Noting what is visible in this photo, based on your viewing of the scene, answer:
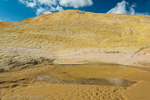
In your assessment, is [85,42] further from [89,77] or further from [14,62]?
[14,62]

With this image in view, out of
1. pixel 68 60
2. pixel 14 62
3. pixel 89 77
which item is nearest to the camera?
pixel 89 77

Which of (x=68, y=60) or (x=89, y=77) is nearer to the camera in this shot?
(x=89, y=77)

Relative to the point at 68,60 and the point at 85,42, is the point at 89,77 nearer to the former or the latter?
the point at 68,60

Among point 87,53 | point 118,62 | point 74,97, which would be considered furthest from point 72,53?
point 74,97

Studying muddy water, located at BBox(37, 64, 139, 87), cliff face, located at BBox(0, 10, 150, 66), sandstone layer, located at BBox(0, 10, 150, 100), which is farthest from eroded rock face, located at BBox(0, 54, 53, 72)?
muddy water, located at BBox(37, 64, 139, 87)

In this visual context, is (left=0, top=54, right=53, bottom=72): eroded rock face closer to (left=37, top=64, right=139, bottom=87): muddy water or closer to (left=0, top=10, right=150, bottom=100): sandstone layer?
(left=0, top=10, right=150, bottom=100): sandstone layer

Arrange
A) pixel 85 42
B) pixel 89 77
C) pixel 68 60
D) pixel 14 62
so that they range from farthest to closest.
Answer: pixel 85 42 → pixel 68 60 → pixel 14 62 → pixel 89 77

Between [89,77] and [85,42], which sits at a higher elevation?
[85,42]

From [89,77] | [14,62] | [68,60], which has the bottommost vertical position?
[89,77]

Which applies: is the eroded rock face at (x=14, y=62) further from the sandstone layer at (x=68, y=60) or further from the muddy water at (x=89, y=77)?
the muddy water at (x=89, y=77)

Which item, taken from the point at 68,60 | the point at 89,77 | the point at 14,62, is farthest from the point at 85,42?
the point at 14,62

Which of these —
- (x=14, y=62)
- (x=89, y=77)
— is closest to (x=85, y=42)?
(x=89, y=77)

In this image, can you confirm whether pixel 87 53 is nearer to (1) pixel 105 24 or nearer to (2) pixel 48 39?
(2) pixel 48 39

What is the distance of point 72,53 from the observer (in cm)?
1392
